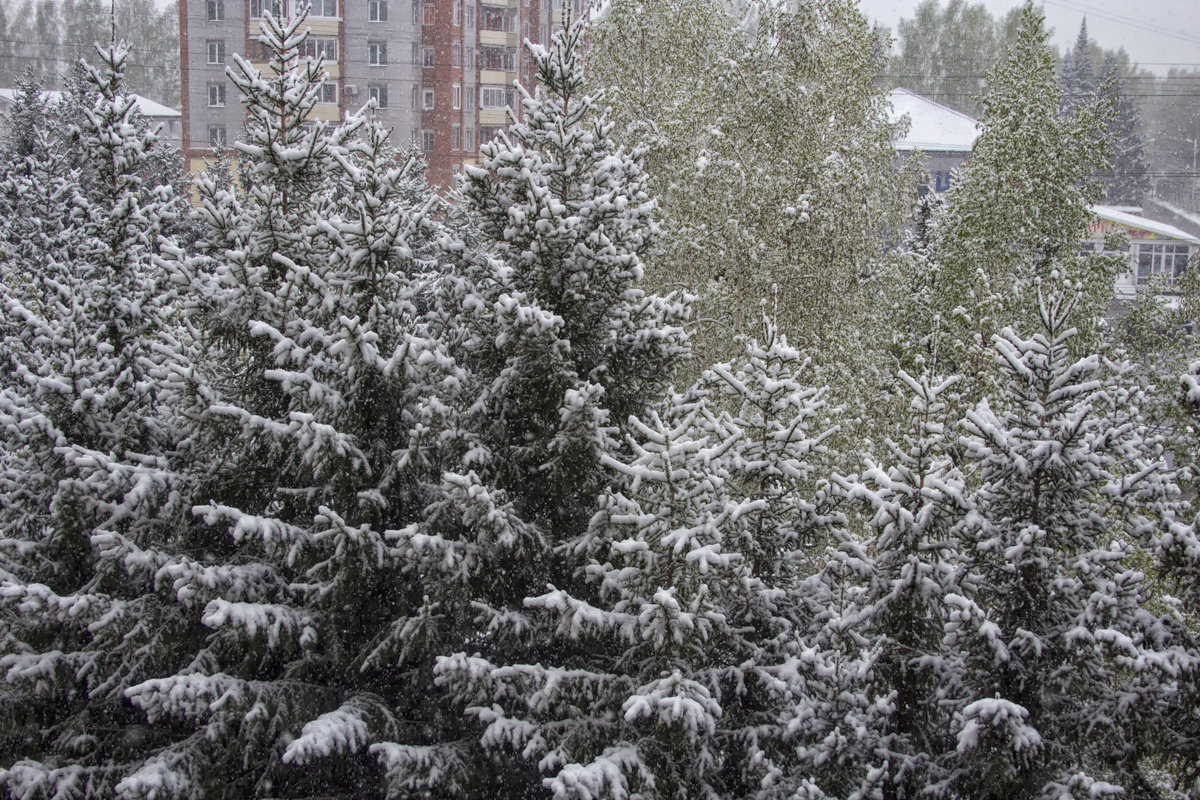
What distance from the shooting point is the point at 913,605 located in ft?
23.5

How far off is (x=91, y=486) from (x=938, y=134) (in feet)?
164

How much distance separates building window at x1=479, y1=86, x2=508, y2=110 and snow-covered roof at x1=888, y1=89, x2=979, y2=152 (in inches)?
845

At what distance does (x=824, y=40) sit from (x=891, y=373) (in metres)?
6.46

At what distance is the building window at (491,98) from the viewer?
5409 centimetres

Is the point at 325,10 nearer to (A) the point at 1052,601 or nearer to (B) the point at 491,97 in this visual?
(B) the point at 491,97

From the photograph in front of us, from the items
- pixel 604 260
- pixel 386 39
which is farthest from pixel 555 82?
pixel 386 39

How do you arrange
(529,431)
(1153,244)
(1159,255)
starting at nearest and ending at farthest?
(529,431) → (1153,244) → (1159,255)

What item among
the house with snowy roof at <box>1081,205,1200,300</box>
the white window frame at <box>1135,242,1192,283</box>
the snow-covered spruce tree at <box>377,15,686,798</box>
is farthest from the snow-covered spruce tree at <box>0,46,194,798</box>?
the white window frame at <box>1135,242,1192,283</box>

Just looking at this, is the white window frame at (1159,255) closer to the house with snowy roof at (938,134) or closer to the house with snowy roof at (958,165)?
the house with snowy roof at (958,165)

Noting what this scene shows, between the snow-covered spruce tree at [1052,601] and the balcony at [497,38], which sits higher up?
the balcony at [497,38]

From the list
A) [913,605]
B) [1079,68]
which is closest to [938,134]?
[1079,68]

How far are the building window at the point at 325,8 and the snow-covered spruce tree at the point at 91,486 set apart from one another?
1565 inches

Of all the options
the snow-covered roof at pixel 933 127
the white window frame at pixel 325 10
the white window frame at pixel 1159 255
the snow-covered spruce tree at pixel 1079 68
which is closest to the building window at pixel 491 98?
the white window frame at pixel 325 10

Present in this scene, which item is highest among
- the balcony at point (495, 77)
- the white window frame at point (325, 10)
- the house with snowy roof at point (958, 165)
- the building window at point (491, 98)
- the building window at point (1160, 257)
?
the white window frame at point (325, 10)
